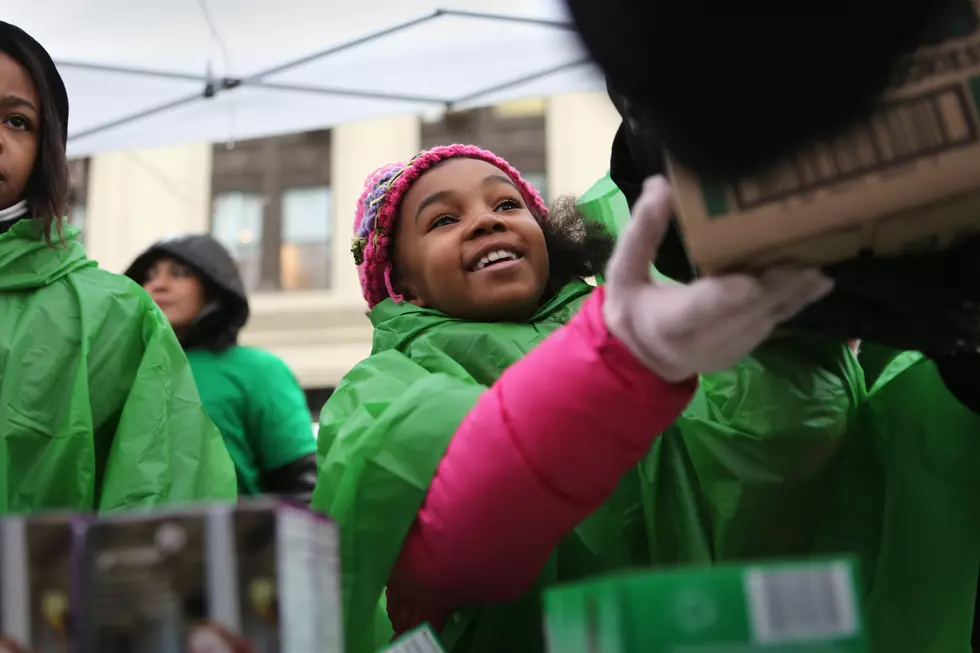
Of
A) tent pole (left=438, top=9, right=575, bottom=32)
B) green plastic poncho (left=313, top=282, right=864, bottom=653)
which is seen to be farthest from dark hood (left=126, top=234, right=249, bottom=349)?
green plastic poncho (left=313, top=282, right=864, bottom=653)

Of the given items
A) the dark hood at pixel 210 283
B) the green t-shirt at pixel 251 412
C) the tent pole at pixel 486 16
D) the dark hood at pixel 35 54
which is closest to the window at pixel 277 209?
the tent pole at pixel 486 16

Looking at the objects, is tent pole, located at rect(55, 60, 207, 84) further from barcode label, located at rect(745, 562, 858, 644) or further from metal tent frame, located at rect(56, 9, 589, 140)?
barcode label, located at rect(745, 562, 858, 644)

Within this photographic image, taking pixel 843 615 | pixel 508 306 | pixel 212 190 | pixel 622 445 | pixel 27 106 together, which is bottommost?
pixel 843 615

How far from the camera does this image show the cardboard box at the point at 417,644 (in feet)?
2.31

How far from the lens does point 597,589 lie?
0.51 m

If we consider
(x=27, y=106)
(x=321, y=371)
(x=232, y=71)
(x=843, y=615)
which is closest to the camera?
(x=843, y=615)

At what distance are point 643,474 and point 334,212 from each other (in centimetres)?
549

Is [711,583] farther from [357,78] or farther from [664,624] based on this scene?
[357,78]

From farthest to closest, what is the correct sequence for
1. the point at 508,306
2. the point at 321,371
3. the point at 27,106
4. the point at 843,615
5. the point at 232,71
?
the point at 321,371 < the point at 232,71 < the point at 27,106 < the point at 508,306 < the point at 843,615

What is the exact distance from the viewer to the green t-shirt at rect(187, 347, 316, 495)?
6.71ft

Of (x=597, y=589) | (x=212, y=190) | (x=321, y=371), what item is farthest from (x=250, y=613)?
(x=212, y=190)

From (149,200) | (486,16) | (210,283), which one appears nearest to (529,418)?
(210,283)

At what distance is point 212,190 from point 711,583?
6290 millimetres

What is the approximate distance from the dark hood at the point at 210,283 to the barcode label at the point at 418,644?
1.58m
